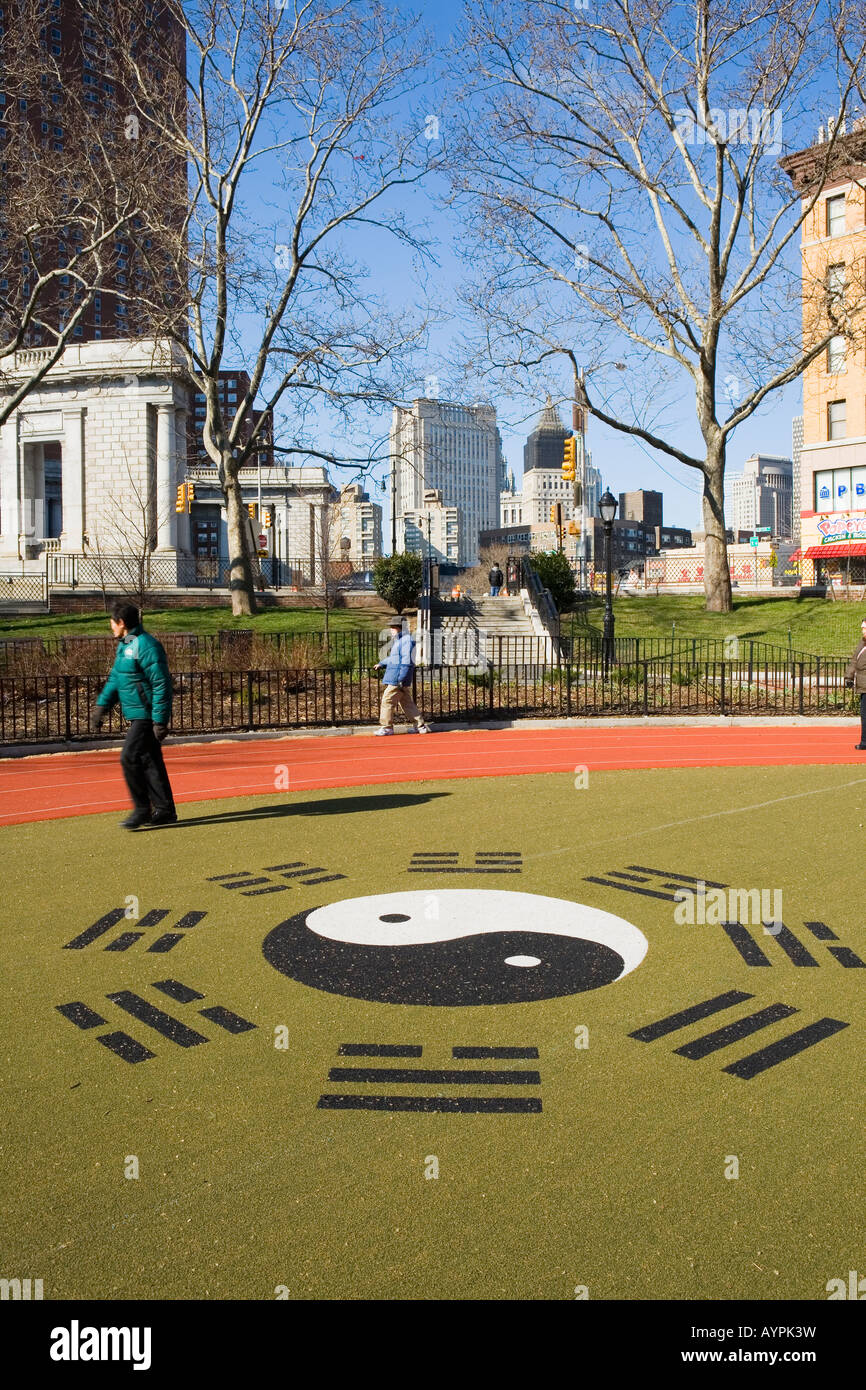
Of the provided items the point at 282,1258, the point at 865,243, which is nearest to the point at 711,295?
the point at 865,243

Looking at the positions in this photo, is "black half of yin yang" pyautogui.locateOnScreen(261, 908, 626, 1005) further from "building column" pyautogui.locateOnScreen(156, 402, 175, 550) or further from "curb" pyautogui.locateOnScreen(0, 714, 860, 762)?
"building column" pyautogui.locateOnScreen(156, 402, 175, 550)

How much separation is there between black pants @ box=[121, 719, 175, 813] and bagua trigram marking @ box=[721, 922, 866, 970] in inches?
221

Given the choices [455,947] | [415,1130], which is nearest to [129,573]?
[455,947]

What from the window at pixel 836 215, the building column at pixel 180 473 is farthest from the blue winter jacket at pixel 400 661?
the window at pixel 836 215

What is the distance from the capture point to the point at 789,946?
6012 mm

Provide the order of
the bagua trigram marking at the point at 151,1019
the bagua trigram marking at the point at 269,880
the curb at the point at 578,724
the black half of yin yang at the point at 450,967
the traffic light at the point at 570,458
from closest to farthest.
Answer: the bagua trigram marking at the point at 151,1019, the black half of yin yang at the point at 450,967, the bagua trigram marking at the point at 269,880, the curb at the point at 578,724, the traffic light at the point at 570,458

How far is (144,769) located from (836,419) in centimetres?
4748

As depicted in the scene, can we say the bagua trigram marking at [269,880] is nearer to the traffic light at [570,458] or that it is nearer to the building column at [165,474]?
the traffic light at [570,458]

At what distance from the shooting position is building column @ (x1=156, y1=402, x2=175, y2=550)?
50.7 meters

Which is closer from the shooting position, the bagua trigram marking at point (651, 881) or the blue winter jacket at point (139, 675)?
the bagua trigram marking at point (651, 881)

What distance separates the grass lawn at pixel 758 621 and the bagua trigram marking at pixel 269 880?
22.0 m

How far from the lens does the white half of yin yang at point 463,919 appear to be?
6.20 meters

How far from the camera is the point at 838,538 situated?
48.5m
